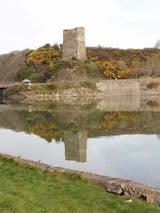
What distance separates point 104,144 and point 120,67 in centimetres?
5789

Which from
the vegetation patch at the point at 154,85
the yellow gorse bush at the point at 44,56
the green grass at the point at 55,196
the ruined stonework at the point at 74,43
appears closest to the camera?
the green grass at the point at 55,196

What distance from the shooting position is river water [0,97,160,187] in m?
14.2

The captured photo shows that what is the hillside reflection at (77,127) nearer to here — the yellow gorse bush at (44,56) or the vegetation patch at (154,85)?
the yellow gorse bush at (44,56)

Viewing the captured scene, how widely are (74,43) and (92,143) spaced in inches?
2056

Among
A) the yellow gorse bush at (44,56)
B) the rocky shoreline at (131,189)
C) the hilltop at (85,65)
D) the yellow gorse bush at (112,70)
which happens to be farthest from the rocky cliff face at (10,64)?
the rocky shoreline at (131,189)

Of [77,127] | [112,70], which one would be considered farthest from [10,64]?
[77,127]

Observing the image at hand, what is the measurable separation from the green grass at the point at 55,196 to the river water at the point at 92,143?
2.67 metres

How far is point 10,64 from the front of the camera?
90500mm

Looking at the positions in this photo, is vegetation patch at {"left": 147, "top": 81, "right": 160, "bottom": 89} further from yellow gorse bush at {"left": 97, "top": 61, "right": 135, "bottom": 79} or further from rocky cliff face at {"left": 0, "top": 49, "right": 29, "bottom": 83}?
rocky cliff face at {"left": 0, "top": 49, "right": 29, "bottom": 83}

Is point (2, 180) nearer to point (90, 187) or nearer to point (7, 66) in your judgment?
point (90, 187)

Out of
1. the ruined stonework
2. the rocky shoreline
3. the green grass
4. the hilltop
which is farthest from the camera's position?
the ruined stonework

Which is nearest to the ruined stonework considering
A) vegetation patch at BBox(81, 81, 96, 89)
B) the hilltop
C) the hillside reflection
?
the hilltop

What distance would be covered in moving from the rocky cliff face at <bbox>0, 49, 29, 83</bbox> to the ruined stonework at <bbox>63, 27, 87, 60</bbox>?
13.5 meters

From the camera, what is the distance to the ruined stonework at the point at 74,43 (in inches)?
2785
